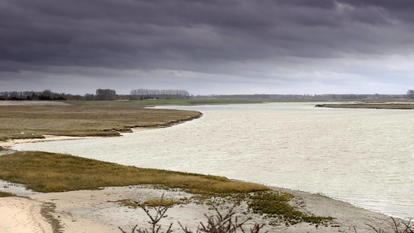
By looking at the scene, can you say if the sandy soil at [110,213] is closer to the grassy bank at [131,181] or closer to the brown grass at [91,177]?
the grassy bank at [131,181]

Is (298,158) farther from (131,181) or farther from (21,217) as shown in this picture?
(21,217)

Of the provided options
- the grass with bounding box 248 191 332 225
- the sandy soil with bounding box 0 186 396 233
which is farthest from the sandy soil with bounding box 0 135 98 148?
the grass with bounding box 248 191 332 225

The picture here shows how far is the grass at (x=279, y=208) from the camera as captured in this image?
21.7 meters

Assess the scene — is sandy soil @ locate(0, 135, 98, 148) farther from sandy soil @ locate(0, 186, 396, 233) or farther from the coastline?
the coastline

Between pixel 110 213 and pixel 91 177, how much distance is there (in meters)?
10.3

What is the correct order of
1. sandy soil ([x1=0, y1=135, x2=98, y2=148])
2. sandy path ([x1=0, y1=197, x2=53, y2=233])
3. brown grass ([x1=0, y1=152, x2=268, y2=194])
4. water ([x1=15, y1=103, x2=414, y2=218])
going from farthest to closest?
sandy soil ([x1=0, y1=135, x2=98, y2=148]) < water ([x1=15, y1=103, x2=414, y2=218]) < brown grass ([x1=0, y1=152, x2=268, y2=194]) < sandy path ([x1=0, y1=197, x2=53, y2=233])

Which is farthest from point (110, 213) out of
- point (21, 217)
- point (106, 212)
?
point (21, 217)

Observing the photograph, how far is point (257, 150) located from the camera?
52.1 m

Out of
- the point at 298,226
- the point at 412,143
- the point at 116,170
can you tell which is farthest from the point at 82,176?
the point at 412,143

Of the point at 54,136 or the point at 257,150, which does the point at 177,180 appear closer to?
the point at 257,150

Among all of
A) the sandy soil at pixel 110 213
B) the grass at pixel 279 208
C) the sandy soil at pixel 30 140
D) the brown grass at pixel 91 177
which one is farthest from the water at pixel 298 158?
the grass at pixel 279 208

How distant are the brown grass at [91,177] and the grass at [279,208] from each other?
6.62 ft

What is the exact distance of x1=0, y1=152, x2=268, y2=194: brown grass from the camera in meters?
28.8

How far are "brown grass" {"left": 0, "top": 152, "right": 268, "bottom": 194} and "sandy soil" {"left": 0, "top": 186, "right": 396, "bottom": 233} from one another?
2.12m
